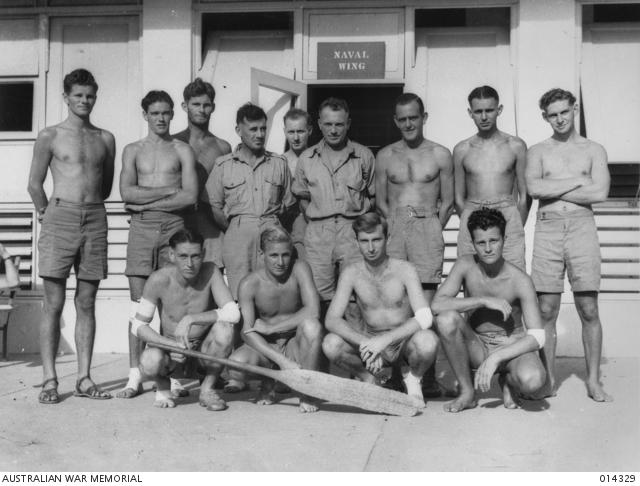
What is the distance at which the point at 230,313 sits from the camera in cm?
538

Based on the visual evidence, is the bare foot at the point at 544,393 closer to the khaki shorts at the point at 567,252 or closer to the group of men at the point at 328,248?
the group of men at the point at 328,248

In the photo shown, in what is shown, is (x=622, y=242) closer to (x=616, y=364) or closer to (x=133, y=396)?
(x=616, y=364)

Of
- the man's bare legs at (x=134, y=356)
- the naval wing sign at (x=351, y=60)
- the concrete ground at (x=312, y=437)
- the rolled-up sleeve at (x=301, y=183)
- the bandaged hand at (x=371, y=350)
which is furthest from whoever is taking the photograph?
the naval wing sign at (x=351, y=60)

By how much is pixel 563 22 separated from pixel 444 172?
2544 mm

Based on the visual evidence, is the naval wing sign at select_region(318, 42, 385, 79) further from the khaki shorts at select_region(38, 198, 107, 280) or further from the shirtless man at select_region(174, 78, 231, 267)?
the khaki shorts at select_region(38, 198, 107, 280)

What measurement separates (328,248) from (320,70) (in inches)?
102

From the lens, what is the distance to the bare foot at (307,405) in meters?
5.08

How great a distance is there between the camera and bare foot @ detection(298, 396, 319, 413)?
5078mm

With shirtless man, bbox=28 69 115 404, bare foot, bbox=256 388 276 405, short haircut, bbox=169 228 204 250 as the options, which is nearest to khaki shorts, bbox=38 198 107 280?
shirtless man, bbox=28 69 115 404

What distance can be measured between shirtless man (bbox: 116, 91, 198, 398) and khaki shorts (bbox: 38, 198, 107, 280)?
0.91 ft

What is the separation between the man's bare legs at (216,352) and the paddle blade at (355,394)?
0.53 metres

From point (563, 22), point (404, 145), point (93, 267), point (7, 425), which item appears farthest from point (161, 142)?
point (563, 22)

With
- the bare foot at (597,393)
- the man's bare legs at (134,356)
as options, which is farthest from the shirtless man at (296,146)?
the bare foot at (597,393)

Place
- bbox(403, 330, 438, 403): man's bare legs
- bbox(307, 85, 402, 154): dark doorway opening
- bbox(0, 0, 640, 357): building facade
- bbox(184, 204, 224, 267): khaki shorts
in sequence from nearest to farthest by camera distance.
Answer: bbox(403, 330, 438, 403): man's bare legs → bbox(184, 204, 224, 267): khaki shorts → bbox(0, 0, 640, 357): building facade → bbox(307, 85, 402, 154): dark doorway opening
